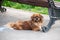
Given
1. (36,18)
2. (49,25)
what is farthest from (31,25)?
(49,25)

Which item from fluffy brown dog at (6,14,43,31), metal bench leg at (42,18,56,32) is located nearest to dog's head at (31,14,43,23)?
fluffy brown dog at (6,14,43,31)

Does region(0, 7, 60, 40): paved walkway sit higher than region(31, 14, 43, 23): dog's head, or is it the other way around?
region(31, 14, 43, 23): dog's head

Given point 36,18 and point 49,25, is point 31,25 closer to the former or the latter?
point 36,18

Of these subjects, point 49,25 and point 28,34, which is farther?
point 49,25

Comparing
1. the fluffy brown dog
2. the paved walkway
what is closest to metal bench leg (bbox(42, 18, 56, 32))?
the paved walkway

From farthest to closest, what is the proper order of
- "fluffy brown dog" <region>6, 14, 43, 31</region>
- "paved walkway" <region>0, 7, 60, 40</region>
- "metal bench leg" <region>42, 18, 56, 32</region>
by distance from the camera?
"fluffy brown dog" <region>6, 14, 43, 31</region> < "metal bench leg" <region>42, 18, 56, 32</region> < "paved walkway" <region>0, 7, 60, 40</region>

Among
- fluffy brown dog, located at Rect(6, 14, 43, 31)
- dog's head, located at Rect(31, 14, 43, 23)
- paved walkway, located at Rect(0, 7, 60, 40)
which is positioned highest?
dog's head, located at Rect(31, 14, 43, 23)

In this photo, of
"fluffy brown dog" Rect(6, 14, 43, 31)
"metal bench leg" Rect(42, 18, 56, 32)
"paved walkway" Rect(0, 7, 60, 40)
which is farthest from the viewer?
"fluffy brown dog" Rect(6, 14, 43, 31)

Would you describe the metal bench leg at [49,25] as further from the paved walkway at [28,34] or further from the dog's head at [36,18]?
the dog's head at [36,18]

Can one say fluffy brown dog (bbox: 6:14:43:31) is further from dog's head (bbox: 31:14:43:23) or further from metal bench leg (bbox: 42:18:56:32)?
metal bench leg (bbox: 42:18:56:32)

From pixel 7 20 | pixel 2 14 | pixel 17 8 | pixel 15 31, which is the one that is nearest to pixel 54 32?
pixel 15 31

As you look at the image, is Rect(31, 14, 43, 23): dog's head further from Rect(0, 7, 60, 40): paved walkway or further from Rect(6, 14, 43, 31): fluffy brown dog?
Rect(0, 7, 60, 40): paved walkway

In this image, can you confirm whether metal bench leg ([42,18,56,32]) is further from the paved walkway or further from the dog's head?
the dog's head

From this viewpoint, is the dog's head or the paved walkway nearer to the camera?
the paved walkway
